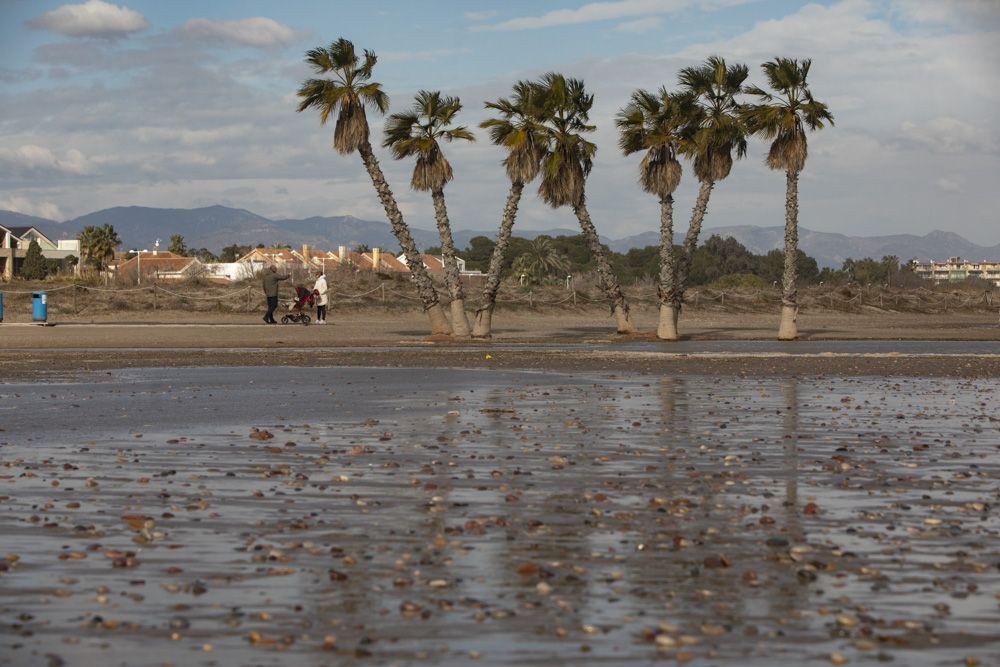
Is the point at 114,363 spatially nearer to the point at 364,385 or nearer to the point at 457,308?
the point at 364,385

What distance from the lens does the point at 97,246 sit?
114250 millimetres

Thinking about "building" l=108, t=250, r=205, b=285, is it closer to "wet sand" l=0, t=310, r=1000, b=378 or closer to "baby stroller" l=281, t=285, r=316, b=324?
"wet sand" l=0, t=310, r=1000, b=378

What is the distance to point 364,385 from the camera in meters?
24.5

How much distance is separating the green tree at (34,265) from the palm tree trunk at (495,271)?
7009 cm

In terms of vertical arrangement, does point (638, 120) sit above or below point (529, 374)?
above

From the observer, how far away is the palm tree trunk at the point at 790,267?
45.1 meters

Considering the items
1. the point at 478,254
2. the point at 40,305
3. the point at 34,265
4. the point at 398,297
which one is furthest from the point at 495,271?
the point at 478,254

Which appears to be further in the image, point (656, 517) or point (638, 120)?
point (638, 120)

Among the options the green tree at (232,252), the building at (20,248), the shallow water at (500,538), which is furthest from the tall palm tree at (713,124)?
the green tree at (232,252)

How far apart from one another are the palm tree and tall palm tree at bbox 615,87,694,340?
76.9m

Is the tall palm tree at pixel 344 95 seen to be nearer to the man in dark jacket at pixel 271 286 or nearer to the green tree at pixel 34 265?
the man in dark jacket at pixel 271 286

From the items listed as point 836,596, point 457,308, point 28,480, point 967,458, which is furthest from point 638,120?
point 836,596

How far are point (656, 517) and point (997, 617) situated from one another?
3352mm

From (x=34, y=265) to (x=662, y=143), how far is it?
7759 centimetres
